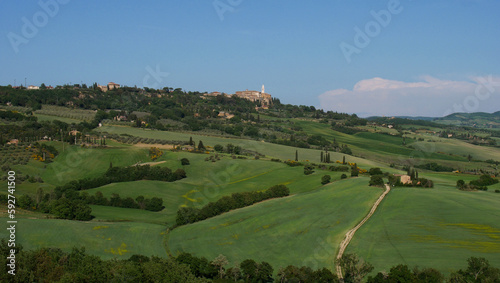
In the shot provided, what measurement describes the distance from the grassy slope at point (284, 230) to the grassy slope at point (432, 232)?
2632mm

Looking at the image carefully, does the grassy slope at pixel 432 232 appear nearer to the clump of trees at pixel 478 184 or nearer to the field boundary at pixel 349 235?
the field boundary at pixel 349 235

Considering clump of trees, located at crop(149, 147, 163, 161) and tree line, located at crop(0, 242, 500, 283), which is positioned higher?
clump of trees, located at crop(149, 147, 163, 161)

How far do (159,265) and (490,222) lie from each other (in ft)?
90.8

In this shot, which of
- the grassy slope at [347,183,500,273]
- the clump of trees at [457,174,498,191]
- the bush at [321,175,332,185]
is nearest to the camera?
the grassy slope at [347,183,500,273]

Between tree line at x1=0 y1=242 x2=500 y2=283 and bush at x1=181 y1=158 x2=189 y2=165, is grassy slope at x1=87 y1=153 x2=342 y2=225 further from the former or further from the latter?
tree line at x1=0 y1=242 x2=500 y2=283

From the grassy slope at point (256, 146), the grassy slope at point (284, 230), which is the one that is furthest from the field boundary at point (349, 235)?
the grassy slope at point (256, 146)

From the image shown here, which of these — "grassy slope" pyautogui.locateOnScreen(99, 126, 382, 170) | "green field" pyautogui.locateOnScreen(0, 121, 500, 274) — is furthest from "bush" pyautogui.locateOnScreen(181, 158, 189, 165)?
"grassy slope" pyautogui.locateOnScreen(99, 126, 382, 170)

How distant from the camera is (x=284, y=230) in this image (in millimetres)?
42656

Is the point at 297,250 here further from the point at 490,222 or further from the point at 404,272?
the point at 490,222

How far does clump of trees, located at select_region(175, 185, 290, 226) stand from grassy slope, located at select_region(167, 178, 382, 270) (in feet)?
5.38

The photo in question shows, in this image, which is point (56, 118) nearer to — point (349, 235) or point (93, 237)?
point (93, 237)

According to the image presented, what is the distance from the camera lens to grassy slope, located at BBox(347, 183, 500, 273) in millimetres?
32062

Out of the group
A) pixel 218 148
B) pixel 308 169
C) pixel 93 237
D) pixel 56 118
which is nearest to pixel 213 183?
pixel 308 169

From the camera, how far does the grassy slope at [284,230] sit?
3716 cm
